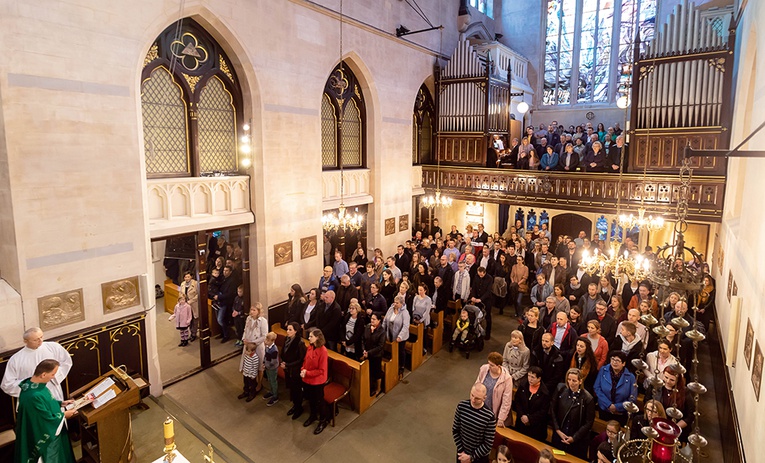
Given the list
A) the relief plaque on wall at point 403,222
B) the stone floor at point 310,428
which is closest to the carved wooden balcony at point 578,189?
the relief plaque on wall at point 403,222

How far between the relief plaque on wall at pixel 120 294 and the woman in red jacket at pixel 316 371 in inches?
126

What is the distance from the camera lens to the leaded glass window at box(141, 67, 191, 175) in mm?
9141

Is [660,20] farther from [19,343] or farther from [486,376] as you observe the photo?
[19,343]

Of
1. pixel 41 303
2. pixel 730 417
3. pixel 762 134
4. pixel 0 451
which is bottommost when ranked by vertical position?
pixel 0 451

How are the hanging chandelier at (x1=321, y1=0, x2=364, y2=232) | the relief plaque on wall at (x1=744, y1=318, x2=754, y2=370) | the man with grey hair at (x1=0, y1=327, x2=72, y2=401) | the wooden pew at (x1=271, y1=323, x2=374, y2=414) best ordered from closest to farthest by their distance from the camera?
the relief plaque on wall at (x1=744, y1=318, x2=754, y2=370) < the man with grey hair at (x1=0, y1=327, x2=72, y2=401) < the wooden pew at (x1=271, y1=323, x2=374, y2=414) < the hanging chandelier at (x1=321, y1=0, x2=364, y2=232)

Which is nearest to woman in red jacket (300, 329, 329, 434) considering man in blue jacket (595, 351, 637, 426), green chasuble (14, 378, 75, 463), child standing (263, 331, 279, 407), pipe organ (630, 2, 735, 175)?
child standing (263, 331, 279, 407)

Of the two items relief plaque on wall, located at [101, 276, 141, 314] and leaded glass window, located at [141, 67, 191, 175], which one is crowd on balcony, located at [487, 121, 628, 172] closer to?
leaded glass window, located at [141, 67, 191, 175]

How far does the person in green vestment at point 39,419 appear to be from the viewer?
565 cm

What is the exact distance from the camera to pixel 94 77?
753 centimetres

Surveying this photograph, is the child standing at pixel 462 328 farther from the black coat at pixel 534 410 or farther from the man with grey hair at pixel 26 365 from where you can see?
the man with grey hair at pixel 26 365

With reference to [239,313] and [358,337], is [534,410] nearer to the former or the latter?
[358,337]

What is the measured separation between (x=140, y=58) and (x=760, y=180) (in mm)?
9365

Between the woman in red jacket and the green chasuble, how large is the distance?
3.33 metres

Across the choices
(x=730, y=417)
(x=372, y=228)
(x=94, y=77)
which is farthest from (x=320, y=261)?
(x=730, y=417)
